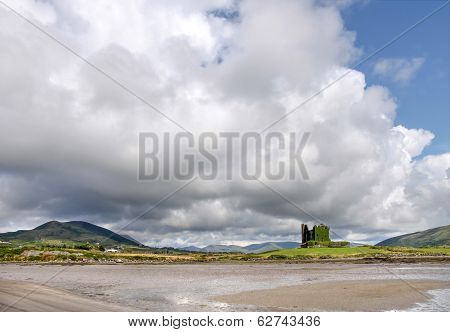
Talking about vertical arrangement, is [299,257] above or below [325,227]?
below

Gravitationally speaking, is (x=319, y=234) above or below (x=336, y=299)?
above

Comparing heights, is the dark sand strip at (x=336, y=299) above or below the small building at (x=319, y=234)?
below

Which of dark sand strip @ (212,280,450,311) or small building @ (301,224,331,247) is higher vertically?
small building @ (301,224,331,247)

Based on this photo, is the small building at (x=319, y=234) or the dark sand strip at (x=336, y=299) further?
the small building at (x=319, y=234)

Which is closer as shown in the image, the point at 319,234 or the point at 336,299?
the point at 336,299

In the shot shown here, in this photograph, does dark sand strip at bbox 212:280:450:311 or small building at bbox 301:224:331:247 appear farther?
small building at bbox 301:224:331:247

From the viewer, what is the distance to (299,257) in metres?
118
